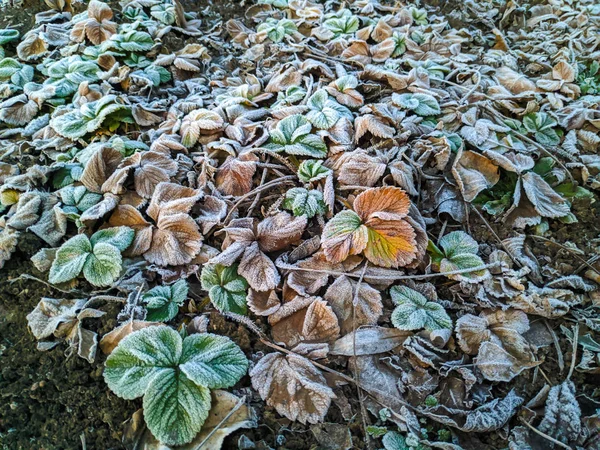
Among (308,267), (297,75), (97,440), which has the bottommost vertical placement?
(97,440)

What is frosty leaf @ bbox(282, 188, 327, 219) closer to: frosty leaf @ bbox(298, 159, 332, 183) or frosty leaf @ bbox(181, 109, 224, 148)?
frosty leaf @ bbox(298, 159, 332, 183)

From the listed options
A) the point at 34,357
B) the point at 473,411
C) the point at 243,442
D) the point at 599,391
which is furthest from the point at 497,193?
the point at 34,357

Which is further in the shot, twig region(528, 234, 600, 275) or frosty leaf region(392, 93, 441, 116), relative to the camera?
frosty leaf region(392, 93, 441, 116)

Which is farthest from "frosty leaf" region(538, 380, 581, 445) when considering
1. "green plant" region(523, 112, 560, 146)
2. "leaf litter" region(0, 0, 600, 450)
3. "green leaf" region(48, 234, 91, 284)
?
"green leaf" region(48, 234, 91, 284)

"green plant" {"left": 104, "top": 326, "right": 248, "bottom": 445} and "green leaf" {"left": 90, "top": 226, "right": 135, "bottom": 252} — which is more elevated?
"green leaf" {"left": 90, "top": 226, "right": 135, "bottom": 252}

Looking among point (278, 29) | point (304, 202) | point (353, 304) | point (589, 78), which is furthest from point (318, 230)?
point (589, 78)

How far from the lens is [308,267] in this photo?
5.71 feet

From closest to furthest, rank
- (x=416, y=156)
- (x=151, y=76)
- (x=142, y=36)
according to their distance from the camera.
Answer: (x=416, y=156), (x=151, y=76), (x=142, y=36)

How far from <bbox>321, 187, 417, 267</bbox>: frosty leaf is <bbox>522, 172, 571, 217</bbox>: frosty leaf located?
0.68m

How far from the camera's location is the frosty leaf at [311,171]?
75.8 inches

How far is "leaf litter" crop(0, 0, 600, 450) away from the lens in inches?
57.3

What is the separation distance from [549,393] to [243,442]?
1.05 m

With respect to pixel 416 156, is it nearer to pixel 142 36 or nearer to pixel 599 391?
pixel 599 391

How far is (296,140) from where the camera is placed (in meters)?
2.06
